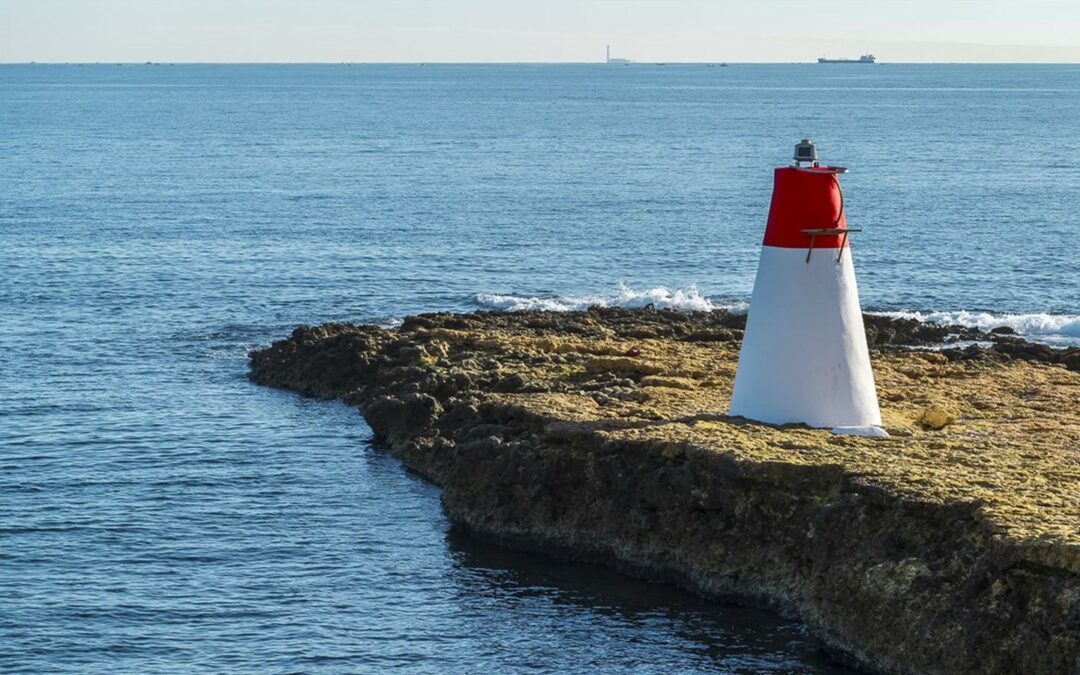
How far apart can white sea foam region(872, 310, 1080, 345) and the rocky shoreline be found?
9.18 metres

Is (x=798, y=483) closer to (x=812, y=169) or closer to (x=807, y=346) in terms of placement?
(x=807, y=346)

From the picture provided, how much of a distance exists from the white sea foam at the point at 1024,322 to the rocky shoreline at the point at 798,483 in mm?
9184

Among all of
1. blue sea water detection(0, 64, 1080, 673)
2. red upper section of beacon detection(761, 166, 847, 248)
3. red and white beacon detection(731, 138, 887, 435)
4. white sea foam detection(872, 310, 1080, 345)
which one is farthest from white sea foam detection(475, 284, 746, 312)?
red upper section of beacon detection(761, 166, 847, 248)

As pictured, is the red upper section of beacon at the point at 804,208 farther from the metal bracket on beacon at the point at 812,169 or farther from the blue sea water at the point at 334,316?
the blue sea water at the point at 334,316

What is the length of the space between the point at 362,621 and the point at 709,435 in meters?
7.05

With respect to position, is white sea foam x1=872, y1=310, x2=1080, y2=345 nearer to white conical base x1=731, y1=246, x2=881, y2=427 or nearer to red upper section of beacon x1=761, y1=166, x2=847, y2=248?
white conical base x1=731, y1=246, x2=881, y2=427

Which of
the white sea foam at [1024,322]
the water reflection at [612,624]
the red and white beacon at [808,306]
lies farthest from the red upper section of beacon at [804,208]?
the white sea foam at [1024,322]

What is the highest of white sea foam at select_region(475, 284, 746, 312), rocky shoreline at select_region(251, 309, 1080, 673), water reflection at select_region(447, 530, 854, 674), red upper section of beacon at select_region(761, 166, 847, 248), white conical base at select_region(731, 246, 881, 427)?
red upper section of beacon at select_region(761, 166, 847, 248)

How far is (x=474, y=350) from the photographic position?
42.1 metres

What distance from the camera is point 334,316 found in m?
54.0

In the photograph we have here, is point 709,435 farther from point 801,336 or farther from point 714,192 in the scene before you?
point 714,192

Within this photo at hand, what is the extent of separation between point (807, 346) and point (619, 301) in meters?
29.1

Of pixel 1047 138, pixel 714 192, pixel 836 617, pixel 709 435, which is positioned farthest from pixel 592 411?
pixel 1047 138

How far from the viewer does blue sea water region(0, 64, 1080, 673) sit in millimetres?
24422
